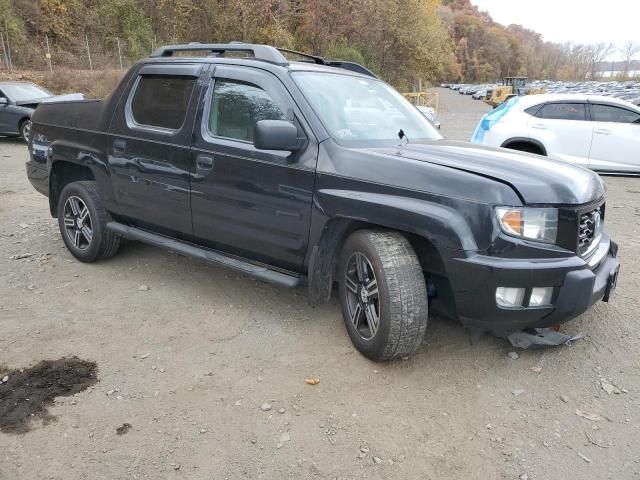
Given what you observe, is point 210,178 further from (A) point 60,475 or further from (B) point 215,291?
(A) point 60,475

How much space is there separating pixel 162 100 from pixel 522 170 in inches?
109

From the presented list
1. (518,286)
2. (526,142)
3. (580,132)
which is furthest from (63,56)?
(518,286)

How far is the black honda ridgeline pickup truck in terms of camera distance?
283 centimetres

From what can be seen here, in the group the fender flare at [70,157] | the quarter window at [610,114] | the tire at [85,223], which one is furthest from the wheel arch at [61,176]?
the quarter window at [610,114]

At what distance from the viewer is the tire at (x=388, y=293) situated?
9.86ft

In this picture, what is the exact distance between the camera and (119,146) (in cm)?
442

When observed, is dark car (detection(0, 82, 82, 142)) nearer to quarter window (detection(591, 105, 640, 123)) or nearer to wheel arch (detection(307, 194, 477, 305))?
quarter window (detection(591, 105, 640, 123))

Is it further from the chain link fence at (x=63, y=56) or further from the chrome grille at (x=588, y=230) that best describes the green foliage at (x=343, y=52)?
the chrome grille at (x=588, y=230)

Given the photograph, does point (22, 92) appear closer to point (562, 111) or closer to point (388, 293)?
point (562, 111)

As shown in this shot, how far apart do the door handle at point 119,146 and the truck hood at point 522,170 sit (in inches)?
87.0

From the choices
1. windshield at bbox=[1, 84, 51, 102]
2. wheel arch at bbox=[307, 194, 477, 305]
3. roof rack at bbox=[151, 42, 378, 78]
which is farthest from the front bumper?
windshield at bbox=[1, 84, 51, 102]

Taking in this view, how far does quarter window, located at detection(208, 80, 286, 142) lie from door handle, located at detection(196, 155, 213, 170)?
18cm

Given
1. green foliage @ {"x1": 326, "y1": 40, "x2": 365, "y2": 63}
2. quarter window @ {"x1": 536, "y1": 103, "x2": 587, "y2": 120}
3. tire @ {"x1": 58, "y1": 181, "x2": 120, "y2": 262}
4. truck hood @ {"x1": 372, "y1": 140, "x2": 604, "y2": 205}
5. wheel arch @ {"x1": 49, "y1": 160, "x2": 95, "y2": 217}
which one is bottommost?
tire @ {"x1": 58, "y1": 181, "x2": 120, "y2": 262}

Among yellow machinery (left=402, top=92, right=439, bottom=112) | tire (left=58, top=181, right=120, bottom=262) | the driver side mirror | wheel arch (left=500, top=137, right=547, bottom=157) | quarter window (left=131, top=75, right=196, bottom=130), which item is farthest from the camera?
yellow machinery (left=402, top=92, right=439, bottom=112)
